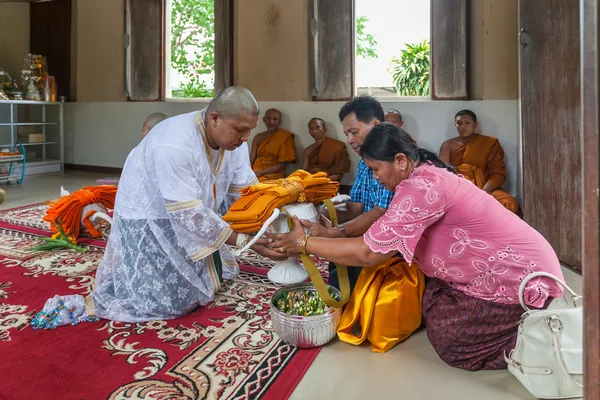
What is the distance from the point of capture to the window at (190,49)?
7.93 metres

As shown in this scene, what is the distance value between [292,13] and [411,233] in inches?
226

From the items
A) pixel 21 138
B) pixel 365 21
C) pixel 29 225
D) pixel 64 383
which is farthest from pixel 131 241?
pixel 21 138

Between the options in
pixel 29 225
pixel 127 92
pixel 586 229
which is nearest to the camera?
pixel 586 229

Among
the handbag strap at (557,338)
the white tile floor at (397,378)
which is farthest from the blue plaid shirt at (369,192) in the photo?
the handbag strap at (557,338)

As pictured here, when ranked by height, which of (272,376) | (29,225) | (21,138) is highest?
(21,138)

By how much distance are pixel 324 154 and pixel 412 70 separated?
1725mm

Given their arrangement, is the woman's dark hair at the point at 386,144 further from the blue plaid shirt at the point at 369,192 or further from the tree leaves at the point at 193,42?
the tree leaves at the point at 193,42

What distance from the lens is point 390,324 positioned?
2.19 meters

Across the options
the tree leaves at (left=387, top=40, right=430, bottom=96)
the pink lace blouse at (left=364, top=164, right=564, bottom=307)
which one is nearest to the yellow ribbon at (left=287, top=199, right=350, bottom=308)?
the pink lace blouse at (left=364, top=164, right=564, bottom=307)

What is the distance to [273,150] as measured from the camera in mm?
6793

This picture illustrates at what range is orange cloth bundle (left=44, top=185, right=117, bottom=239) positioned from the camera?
3.97 metres

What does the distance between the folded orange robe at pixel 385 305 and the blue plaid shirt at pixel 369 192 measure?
0.32m

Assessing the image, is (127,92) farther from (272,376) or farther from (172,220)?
(272,376)

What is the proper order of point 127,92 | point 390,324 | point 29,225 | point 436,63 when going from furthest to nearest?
point 127,92
point 436,63
point 29,225
point 390,324
